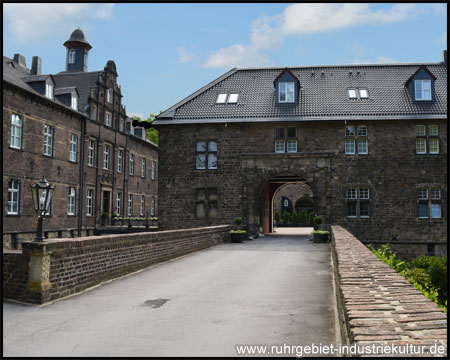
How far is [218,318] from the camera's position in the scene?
658 centimetres

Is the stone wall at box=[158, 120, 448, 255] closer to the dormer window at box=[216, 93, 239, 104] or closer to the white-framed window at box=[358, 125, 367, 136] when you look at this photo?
the white-framed window at box=[358, 125, 367, 136]

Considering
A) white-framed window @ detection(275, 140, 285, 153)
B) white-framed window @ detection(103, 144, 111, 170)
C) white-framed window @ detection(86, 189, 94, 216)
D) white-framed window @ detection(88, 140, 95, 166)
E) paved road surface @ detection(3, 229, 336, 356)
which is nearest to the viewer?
paved road surface @ detection(3, 229, 336, 356)

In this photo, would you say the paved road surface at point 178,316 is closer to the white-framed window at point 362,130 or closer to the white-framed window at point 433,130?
the white-framed window at point 362,130

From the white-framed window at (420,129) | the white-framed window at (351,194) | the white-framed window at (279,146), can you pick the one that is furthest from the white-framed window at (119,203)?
the white-framed window at (420,129)

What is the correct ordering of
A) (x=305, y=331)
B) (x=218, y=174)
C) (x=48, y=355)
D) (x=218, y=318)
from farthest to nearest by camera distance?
(x=218, y=174)
(x=218, y=318)
(x=305, y=331)
(x=48, y=355)

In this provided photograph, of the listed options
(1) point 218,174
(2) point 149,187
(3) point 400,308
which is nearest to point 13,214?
(1) point 218,174

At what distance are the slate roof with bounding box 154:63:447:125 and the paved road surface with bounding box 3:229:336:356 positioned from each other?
51.4 ft

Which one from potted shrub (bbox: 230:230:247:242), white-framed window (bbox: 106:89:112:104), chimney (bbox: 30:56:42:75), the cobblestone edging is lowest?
potted shrub (bbox: 230:230:247:242)

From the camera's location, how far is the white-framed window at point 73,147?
1174 inches

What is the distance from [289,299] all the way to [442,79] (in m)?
23.9

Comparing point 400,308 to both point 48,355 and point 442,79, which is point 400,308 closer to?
point 48,355

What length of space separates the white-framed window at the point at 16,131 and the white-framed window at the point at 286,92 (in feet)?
47.2

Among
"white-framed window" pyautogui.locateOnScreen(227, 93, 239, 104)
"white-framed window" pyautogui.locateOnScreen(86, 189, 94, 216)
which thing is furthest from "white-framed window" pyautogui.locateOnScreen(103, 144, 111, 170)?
"white-framed window" pyautogui.locateOnScreen(227, 93, 239, 104)

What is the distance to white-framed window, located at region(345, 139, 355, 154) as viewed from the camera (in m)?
24.9
